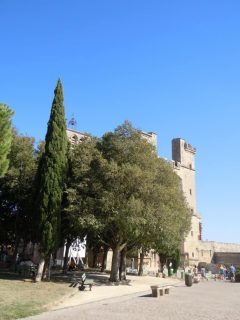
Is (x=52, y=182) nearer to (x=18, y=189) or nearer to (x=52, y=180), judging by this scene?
(x=52, y=180)

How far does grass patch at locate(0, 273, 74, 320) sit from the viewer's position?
1366 cm

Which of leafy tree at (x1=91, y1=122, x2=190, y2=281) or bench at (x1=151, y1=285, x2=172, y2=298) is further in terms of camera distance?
leafy tree at (x1=91, y1=122, x2=190, y2=281)

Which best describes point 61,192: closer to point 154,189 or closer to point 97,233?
point 97,233

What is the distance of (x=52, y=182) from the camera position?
24469 millimetres

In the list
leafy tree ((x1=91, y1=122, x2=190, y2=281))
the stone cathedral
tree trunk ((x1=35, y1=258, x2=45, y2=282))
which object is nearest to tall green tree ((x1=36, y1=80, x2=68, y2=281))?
tree trunk ((x1=35, y1=258, x2=45, y2=282))

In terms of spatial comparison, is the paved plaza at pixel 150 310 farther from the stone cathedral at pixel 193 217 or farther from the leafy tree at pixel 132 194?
the stone cathedral at pixel 193 217

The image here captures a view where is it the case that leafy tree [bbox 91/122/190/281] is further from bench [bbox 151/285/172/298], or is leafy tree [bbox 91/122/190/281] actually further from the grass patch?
the grass patch

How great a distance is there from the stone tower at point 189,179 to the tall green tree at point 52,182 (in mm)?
43316

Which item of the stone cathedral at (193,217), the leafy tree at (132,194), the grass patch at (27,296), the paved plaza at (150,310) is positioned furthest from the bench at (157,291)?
the stone cathedral at (193,217)

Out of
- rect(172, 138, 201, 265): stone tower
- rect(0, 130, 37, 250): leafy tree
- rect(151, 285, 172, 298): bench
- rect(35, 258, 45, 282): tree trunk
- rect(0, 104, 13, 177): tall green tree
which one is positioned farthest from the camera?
rect(172, 138, 201, 265): stone tower

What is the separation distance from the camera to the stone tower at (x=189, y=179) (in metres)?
66.9

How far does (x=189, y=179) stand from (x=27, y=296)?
56.2 m

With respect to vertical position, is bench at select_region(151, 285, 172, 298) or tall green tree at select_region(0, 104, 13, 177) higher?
tall green tree at select_region(0, 104, 13, 177)

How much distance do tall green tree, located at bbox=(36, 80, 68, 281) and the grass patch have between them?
6.20 ft
